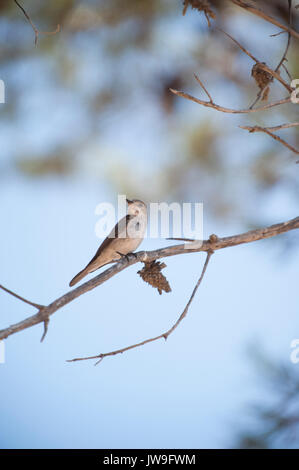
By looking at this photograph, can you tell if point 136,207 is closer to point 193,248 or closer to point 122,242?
point 122,242

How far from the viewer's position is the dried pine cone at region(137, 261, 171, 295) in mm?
2299

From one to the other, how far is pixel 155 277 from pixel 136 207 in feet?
3.47

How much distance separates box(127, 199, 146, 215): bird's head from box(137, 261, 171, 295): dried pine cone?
0.99 m

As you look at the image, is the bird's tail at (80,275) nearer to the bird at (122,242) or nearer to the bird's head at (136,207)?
the bird at (122,242)

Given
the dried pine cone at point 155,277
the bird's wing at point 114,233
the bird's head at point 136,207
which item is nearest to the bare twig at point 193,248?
the dried pine cone at point 155,277

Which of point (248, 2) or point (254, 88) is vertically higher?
point (254, 88)

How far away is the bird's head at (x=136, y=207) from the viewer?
10.7ft

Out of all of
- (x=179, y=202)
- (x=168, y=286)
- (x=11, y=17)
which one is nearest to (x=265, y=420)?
(x=168, y=286)

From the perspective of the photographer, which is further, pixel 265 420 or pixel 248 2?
pixel 265 420

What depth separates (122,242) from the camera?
11.2 feet

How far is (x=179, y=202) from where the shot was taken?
3.14 metres

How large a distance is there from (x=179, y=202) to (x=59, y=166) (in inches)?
27.8
